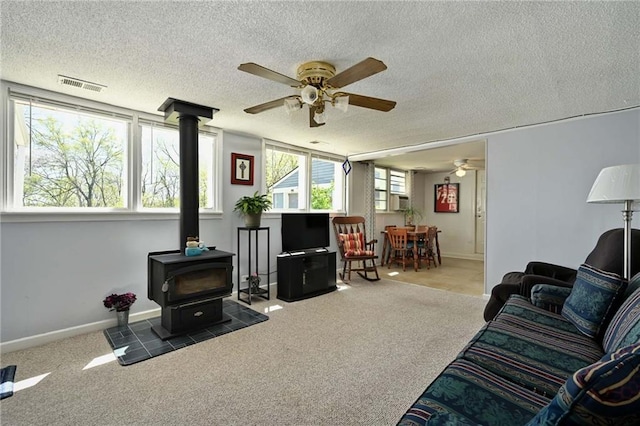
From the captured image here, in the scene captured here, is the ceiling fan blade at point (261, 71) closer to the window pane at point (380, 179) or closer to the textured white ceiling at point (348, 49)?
the textured white ceiling at point (348, 49)

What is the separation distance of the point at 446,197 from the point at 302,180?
451 centimetres

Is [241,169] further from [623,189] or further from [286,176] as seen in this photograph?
[623,189]

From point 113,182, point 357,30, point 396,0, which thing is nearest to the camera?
point 396,0

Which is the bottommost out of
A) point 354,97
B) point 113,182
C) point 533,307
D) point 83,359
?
point 83,359

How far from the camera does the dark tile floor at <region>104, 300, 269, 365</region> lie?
2.50 metres

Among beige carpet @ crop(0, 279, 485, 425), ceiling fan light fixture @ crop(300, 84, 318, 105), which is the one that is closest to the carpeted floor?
beige carpet @ crop(0, 279, 485, 425)

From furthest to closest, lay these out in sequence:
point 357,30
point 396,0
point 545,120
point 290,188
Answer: point 290,188 < point 545,120 < point 357,30 < point 396,0

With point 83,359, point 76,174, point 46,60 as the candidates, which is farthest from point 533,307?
Result: point 76,174

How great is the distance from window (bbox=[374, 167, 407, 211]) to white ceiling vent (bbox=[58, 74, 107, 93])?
523 cm

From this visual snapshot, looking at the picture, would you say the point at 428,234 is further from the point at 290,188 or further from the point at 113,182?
the point at 113,182

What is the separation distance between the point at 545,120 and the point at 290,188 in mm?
3619

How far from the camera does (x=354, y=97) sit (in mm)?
2213

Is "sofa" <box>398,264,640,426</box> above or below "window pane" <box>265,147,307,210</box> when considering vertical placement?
below

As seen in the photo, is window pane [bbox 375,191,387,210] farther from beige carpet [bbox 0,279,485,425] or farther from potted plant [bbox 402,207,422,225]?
beige carpet [bbox 0,279,485,425]
